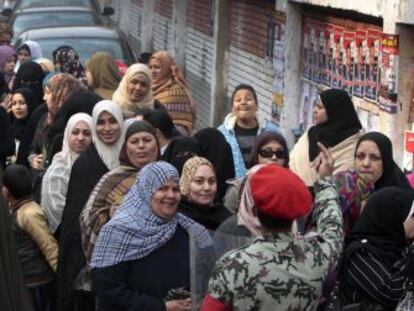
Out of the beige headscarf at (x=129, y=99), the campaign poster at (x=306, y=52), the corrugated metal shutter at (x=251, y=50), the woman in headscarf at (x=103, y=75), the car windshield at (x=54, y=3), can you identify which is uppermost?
the beige headscarf at (x=129, y=99)

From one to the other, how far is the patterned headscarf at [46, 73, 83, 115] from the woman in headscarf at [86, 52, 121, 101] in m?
1.03

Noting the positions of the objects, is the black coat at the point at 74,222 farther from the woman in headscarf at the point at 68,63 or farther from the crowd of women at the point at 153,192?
the woman in headscarf at the point at 68,63

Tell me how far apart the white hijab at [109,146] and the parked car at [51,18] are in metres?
13.7

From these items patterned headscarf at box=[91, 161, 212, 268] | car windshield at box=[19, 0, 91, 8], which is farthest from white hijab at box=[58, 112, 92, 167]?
car windshield at box=[19, 0, 91, 8]

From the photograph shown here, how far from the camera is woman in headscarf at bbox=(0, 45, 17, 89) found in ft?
50.1

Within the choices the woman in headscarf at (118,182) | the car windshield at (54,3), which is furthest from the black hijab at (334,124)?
the car windshield at (54,3)

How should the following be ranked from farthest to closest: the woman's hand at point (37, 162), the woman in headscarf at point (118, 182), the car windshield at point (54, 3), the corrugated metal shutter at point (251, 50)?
the car windshield at point (54, 3), the corrugated metal shutter at point (251, 50), the woman's hand at point (37, 162), the woman in headscarf at point (118, 182)

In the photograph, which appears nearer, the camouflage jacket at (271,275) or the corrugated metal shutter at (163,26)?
the camouflage jacket at (271,275)

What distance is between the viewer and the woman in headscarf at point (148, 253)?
6059mm

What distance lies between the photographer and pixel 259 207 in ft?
16.3

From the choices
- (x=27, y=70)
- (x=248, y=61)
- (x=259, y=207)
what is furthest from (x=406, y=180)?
(x=248, y=61)

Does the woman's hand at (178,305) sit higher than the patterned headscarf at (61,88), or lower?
higher

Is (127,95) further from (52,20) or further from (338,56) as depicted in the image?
(52,20)

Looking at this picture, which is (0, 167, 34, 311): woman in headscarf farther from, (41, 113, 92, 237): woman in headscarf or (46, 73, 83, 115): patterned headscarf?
(46, 73, 83, 115): patterned headscarf
